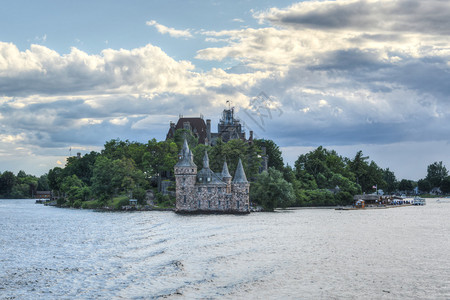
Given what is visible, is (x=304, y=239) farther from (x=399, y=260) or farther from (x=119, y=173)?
(x=119, y=173)

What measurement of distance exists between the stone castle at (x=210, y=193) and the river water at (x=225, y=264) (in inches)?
1309

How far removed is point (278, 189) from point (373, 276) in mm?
69882

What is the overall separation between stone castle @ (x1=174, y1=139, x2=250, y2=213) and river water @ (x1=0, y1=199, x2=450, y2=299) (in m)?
33.2

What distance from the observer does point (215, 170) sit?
11431 centimetres

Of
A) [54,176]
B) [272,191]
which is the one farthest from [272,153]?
[54,176]

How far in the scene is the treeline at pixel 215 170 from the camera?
114037mm

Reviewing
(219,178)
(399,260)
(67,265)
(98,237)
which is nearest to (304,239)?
(399,260)

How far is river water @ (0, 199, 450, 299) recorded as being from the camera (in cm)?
3025

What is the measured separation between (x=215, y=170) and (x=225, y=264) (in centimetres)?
7568

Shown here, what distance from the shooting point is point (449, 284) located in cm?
3183

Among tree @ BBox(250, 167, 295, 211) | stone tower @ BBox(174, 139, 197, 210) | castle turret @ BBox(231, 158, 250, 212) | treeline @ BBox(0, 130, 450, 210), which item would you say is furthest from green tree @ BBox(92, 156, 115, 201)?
tree @ BBox(250, 167, 295, 211)

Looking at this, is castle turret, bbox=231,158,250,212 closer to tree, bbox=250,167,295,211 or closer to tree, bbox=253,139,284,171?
tree, bbox=250,167,295,211

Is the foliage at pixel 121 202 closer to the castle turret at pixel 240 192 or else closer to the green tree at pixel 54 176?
the castle turret at pixel 240 192

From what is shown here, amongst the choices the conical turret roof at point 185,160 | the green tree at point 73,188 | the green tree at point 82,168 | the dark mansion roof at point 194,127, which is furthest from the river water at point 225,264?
the green tree at point 82,168
